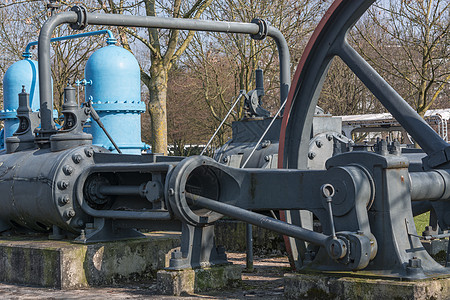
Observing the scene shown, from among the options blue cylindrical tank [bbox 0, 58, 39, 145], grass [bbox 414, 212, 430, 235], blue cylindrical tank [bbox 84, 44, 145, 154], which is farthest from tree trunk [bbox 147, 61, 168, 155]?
grass [bbox 414, 212, 430, 235]

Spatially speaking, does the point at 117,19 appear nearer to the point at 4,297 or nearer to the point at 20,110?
the point at 20,110

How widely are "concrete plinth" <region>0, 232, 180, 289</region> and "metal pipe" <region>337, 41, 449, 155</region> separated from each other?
2666 mm

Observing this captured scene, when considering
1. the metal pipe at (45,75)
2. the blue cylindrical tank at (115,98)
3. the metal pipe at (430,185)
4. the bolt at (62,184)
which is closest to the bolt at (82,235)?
the bolt at (62,184)

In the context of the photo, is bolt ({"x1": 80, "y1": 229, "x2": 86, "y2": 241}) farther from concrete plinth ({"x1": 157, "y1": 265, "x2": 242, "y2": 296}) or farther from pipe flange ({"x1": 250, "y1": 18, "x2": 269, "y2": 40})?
pipe flange ({"x1": 250, "y1": 18, "x2": 269, "y2": 40})

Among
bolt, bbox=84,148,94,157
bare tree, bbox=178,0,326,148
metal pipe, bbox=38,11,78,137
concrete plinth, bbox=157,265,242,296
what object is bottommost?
concrete plinth, bbox=157,265,242,296

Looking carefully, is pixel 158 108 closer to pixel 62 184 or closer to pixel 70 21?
pixel 70 21

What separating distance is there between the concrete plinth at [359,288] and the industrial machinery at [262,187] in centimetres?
11

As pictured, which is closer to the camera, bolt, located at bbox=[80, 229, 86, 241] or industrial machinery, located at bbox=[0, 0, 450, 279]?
industrial machinery, located at bbox=[0, 0, 450, 279]

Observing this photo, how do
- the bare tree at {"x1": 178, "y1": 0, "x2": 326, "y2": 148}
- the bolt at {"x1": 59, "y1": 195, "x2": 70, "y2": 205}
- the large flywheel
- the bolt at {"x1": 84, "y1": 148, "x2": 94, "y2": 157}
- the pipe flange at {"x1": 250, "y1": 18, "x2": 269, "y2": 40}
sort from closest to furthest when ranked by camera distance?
the large flywheel, the bolt at {"x1": 59, "y1": 195, "x2": 70, "y2": 205}, the bolt at {"x1": 84, "y1": 148, "x2": 94, "y2": 157}, the pipe flange at {"x1": 250, "y1": 18, "x2": 269, "y2": 40}, the bare tree at {"x1": 178, "y1": 0, "x2": 326, "y2": 148}

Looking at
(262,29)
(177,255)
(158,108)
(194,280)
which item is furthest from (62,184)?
(158,108)

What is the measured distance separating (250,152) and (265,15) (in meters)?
12.0

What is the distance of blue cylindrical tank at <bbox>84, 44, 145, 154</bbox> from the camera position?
12.8m

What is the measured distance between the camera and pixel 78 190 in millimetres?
7676

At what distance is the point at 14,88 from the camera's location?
1487cm
